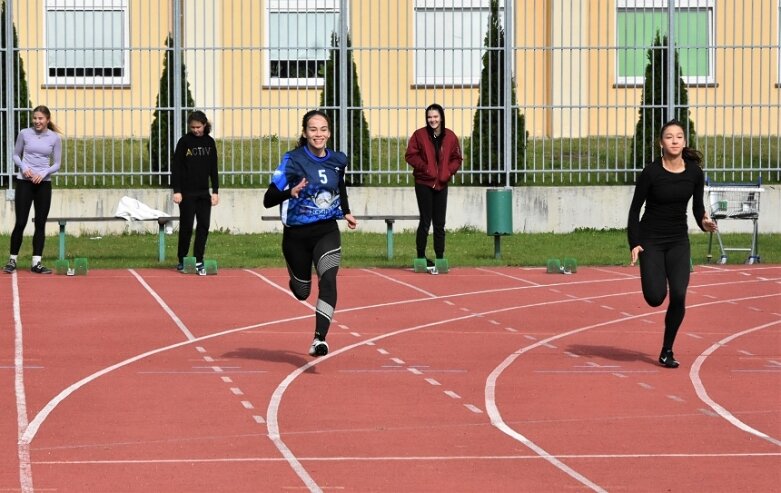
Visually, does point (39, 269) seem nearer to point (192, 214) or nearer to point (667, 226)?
point (192, 214)

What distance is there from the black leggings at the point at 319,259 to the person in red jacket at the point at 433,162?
7106 millimetres

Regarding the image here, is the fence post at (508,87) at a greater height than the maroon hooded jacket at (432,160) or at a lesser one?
greater

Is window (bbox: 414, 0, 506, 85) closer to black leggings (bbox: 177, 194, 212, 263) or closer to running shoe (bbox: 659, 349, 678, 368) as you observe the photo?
A: black leggings (bbox: 177, 194, 212, 263)

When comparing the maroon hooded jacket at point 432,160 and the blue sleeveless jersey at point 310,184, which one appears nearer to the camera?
the blue sleeveless jersey at point 310,184

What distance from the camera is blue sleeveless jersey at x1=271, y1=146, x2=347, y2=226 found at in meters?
12.4

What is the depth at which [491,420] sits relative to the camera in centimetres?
1002

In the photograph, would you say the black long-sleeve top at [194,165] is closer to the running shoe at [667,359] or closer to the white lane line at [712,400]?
the white lane line at [712,400]

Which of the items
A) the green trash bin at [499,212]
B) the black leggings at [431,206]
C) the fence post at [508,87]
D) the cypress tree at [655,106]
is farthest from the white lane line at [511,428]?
the cypress tree at [655,106]

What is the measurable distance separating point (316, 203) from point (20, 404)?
113 inches

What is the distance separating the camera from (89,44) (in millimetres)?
26422

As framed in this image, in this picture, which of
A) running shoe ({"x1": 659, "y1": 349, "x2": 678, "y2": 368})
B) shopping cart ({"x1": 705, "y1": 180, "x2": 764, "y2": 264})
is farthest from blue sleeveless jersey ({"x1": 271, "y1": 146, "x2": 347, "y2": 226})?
shopping cart ({"x1": 705, "y1": 180, "x2": 764, "y2": 264})

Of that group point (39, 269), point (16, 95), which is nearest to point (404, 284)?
point (39, 269)

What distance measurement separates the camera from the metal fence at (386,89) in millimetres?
25312

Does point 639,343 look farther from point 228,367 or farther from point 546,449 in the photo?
point 546,449
